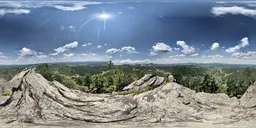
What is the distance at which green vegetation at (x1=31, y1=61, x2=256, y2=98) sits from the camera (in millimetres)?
9500

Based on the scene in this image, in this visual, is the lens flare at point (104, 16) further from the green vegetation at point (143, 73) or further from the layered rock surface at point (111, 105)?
the layered rock surface at point (111, 105)

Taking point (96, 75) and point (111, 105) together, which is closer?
point (111, 105)

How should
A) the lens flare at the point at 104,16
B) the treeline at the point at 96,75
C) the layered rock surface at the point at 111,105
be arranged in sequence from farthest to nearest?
the treeline at the point at 96,75, the lens flare at the point at 104,16, the layered rock surface at the point at 111,105

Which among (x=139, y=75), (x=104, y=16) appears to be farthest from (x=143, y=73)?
(x=104, y=16)

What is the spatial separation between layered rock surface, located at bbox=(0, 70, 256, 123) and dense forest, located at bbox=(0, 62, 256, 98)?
0.18 metres

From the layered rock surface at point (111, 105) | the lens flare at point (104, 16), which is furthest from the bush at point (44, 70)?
the lens flare at point (104, 16)

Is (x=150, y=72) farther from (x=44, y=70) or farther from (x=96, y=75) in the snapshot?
(x=44, y=70)

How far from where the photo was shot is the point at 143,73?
9547 mm

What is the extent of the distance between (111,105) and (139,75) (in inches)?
25.9

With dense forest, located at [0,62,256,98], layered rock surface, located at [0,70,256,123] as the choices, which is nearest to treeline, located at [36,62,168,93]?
dense forest, located at [0,62,256,98]

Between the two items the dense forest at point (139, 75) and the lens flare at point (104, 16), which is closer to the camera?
the lens flare at point (104, 16)

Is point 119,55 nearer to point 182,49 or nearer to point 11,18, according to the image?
point 182,49

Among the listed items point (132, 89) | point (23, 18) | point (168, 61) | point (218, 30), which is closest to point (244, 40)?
point (218, 30)

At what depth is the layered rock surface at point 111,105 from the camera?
362 inches
